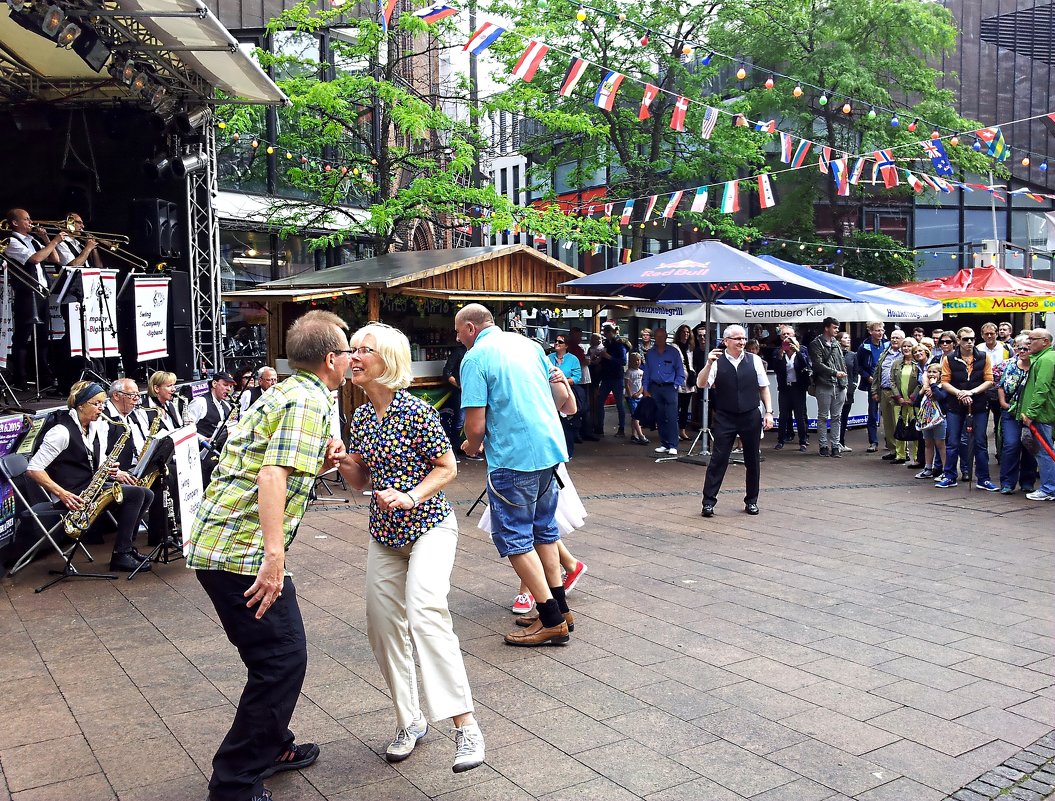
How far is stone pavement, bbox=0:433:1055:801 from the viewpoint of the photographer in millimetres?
3760

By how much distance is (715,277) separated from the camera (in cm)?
1196

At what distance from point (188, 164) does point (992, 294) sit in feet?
45.4

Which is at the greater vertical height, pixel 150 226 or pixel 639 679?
pixel 150 226

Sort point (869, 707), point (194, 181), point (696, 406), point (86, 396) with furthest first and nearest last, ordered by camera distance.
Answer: point (696, 406), point (194, 181), point (86, 396), point (869, 707)

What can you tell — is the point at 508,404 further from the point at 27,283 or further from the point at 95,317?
the point at 27,283

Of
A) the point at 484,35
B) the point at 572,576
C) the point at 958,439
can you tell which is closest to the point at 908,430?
the point at 958,439

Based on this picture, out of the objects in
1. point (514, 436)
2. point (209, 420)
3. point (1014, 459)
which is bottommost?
point (1014, 459)

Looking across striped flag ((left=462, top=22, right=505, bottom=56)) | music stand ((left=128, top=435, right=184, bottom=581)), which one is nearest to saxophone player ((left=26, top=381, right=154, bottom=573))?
music stand ((left=128, top=435, right=184, bottom=581))

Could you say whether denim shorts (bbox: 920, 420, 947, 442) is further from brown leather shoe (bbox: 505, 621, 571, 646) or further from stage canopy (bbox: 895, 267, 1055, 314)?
brown leather shoe (bbox: 505, 621, 571, 646)

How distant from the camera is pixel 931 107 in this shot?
2228 centimetres

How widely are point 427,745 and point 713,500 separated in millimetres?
5683

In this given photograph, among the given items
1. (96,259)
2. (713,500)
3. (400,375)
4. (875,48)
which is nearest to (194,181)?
(96,259)

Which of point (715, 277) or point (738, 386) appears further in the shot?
point (715, 277)

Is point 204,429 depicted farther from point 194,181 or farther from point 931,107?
point 931,107
